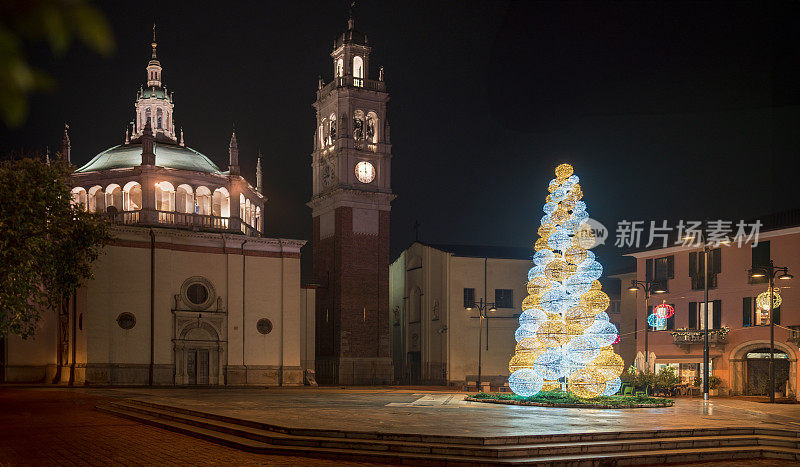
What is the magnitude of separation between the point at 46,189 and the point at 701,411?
2222 cm

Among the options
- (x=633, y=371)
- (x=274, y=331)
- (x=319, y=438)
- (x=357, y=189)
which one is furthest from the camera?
(x=357, y=189)

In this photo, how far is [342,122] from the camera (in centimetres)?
5822

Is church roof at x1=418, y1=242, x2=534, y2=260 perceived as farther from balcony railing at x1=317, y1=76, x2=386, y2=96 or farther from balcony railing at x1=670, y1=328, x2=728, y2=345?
balcony railing at x1=670, y1=328, x2=728, y2=345

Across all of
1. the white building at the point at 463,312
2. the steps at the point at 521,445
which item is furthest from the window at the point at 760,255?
the white building at the point at 463,312

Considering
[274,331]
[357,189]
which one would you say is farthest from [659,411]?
[357,189]

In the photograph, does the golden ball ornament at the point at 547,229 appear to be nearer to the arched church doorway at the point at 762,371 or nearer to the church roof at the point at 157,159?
the arched church doorway at the point at 762,371

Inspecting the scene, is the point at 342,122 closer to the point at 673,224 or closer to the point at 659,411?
the point at 673,224

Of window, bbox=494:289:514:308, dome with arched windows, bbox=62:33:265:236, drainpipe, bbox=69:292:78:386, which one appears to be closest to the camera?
drainpipe, bbox=69:292:78:386

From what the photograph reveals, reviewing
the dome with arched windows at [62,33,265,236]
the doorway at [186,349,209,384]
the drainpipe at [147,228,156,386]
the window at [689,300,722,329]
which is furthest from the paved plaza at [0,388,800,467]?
the dome with arched windows at [62,33,265,236]

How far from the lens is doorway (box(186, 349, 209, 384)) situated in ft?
158

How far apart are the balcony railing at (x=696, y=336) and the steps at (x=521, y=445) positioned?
21.4m

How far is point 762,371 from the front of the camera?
1489 inches

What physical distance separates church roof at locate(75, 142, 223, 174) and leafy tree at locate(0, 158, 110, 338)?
86.8 feet

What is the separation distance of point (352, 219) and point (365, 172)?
3918mm
